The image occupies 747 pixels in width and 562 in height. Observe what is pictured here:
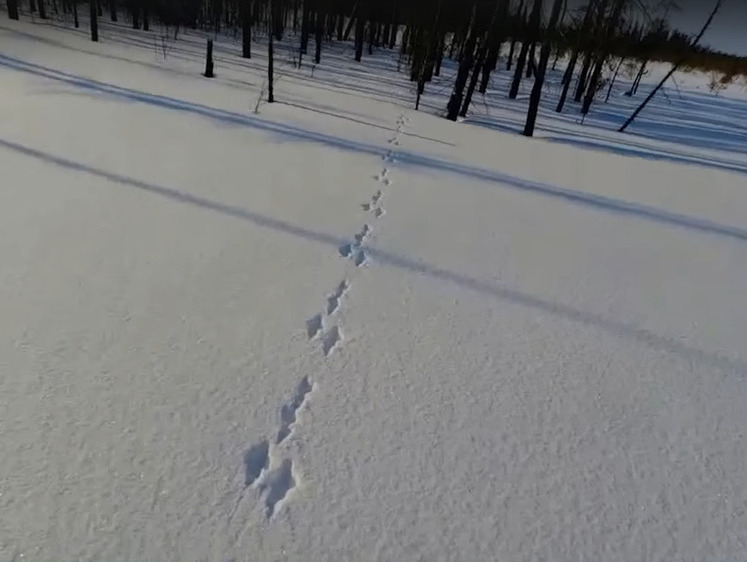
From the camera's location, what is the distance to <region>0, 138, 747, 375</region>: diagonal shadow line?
333 cm

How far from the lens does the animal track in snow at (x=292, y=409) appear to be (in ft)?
7.18

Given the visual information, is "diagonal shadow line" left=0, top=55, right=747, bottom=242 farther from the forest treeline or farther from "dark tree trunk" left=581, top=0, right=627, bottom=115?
"dark tree trunk" left=581, top=0, right=627, bottom=115

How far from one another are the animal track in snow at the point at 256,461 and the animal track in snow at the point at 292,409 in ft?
0.22

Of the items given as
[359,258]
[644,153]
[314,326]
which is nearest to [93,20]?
[644,153]

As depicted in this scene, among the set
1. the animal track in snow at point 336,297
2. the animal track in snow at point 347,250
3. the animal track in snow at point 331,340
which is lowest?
the animal track in snow at point 347,250

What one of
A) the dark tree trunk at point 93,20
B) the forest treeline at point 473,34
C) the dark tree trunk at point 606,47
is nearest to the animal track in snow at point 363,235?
the forest treeline at point 473,34

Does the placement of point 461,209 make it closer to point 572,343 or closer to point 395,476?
point 572,343

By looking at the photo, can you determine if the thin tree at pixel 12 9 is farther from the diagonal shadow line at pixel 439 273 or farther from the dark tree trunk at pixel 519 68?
the diagonal shadow line at pixel 439 273

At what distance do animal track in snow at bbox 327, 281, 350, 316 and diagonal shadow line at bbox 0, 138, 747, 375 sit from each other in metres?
0.60

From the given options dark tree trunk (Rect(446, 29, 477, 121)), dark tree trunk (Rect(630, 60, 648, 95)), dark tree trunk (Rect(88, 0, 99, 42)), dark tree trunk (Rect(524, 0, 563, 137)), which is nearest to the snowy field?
dark tree trunk (Rect(524, 0, 563, 137))

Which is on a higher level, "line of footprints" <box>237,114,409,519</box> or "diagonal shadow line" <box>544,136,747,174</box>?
"line of footprints" <box>237,114,409,519</box>

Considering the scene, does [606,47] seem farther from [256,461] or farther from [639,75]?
[256,461]

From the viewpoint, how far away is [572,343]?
10.6 feet

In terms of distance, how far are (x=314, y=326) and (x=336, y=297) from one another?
395mm
